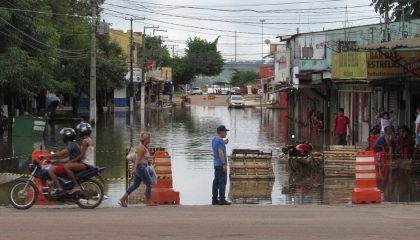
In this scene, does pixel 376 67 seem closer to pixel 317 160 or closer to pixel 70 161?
pixel 317 160

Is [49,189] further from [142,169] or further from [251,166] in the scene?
[251,166]

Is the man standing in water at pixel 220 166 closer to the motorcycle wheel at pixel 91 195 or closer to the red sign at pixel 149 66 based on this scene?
the motorcycle wheel at pixel 91 195

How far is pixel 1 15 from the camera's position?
33.7m

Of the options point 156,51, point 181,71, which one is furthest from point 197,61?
point 156,51

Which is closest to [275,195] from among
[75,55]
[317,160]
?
[317,160]

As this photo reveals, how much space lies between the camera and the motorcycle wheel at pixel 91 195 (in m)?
13.1

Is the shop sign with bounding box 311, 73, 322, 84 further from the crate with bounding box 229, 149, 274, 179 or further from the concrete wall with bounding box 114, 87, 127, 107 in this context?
the concrete wall with bounding box 114, 87, 127, 107

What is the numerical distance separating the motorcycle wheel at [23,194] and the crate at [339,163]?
9356 mm

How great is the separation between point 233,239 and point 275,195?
6772mm

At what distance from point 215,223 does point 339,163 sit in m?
9.30

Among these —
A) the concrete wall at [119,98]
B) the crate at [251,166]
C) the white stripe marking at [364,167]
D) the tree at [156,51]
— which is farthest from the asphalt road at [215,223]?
the tree at [156,51]

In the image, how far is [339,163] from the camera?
19750mm

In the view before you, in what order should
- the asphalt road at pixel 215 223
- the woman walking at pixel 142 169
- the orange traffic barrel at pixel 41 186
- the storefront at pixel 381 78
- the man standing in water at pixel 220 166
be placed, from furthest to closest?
the storefront at pixel 381 78 → the man standing in water at pixel 220 166 → the woman walking at pixel 142 169 → the orange traffic barrel at pixel 41 186 → the asphalt road at pixel 215 223

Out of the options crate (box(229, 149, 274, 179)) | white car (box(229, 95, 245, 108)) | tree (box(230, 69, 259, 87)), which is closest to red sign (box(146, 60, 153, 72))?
white car (box(229, 95, 245, 108))
